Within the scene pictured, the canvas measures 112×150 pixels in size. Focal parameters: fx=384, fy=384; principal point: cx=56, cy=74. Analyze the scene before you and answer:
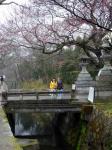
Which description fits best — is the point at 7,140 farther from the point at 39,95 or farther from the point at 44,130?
the point at 44,130

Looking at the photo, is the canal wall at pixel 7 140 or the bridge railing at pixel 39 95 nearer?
the canal wall at pixel 7 140

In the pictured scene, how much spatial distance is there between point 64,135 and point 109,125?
9952mm

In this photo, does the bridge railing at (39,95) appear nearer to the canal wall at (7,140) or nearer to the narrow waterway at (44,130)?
the narrow waterway at (44,130)

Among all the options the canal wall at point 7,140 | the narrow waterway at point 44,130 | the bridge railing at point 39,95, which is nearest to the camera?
the canal wall at point 7,140

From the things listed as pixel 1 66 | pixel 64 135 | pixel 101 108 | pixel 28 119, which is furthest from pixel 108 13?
pixel 1 66

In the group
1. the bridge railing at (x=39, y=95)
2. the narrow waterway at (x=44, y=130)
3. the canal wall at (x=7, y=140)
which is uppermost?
the canal wall at (x=7, y=140)

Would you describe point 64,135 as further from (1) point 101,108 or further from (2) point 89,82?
(1) point 101,108

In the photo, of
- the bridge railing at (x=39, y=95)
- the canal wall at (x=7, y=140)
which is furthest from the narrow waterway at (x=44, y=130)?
the canal wall at (x=7, y=140)

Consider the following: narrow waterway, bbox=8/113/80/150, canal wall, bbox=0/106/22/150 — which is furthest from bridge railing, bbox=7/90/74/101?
canal wall, bbox=0/106/22/150

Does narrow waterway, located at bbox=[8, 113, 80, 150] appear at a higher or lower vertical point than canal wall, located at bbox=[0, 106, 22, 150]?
lower

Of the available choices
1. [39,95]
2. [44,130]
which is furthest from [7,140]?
[44,130]

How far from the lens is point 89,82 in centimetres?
2527

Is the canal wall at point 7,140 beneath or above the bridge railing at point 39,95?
above

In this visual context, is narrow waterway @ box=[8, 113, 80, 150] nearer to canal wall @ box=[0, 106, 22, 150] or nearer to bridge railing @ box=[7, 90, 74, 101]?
bridge railing @ box=[7, 90, 74, 101]
